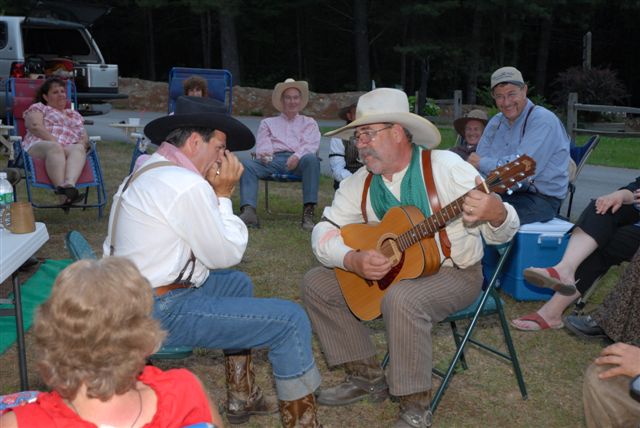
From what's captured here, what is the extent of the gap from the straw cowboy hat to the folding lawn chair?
406cm

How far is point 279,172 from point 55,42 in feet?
30.8

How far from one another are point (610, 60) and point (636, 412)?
28.4m

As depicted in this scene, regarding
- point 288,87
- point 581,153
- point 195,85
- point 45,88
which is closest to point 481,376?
point 581,153

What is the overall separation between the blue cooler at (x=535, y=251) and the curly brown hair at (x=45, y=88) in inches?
190

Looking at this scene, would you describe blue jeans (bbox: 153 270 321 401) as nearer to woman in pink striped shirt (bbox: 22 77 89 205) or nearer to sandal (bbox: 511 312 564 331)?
sandal (bbox: 511 312 564 331)

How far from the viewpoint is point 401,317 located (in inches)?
116

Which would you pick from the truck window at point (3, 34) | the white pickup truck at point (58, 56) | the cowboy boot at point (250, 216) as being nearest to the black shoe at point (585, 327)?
the cowboy boot at point (250, 216)

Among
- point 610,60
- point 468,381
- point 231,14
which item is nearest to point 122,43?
point 231,14

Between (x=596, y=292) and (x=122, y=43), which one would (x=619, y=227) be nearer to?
(x=596, y=292)

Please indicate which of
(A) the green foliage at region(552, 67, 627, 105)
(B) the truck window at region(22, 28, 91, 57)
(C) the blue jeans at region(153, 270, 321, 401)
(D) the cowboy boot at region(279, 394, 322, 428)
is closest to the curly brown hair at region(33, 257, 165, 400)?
(C) the blue jeans at region(153, 270, 321, 401)

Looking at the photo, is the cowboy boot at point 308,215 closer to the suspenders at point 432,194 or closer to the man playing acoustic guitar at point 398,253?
the man playing acoustic guitar at point 398,253

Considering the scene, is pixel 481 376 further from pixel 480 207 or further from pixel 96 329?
pixel 96 329

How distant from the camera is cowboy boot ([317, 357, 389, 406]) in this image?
134 inches

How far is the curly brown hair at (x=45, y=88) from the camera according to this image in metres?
7.37
